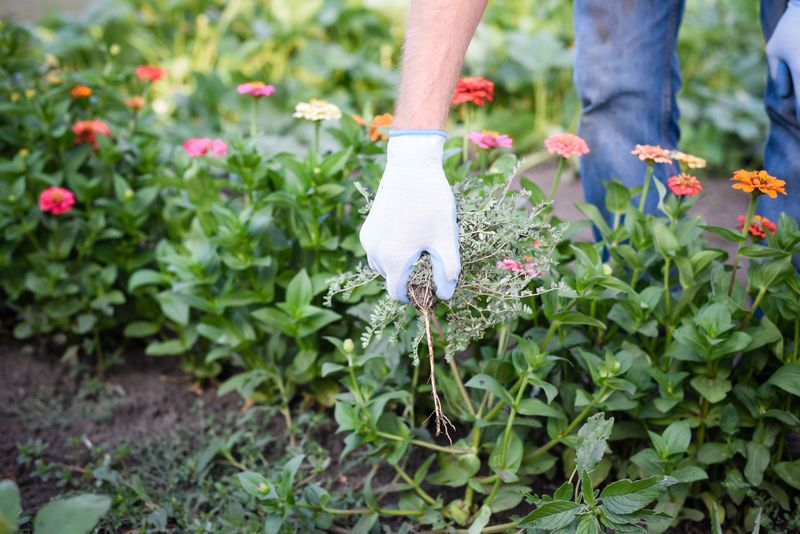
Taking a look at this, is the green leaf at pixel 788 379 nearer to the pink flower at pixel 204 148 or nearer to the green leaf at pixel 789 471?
the green leaf at pixel 789 471

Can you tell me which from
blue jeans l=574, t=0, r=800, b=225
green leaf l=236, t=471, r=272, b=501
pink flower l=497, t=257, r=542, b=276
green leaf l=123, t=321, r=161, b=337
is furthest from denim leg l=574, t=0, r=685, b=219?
green leaf l=123, t=321, r=161, b=337

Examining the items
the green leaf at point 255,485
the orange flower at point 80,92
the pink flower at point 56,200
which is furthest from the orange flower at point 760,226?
the orange flower at point 80,92

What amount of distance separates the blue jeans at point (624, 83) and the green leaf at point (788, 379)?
0.60 m

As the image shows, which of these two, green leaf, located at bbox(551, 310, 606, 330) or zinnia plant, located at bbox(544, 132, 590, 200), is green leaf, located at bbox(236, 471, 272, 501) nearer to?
green leaf, located at bbox(551, 310, 606, 330)

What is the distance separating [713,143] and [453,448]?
9.41 ft

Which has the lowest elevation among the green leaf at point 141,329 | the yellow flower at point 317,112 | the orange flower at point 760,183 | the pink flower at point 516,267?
the green leaf at point 141,329

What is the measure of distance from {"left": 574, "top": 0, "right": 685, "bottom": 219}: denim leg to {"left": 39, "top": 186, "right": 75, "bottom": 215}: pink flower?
143 cm

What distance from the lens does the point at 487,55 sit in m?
4.18

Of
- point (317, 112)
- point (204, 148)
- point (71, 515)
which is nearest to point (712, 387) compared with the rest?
point (317, 112)

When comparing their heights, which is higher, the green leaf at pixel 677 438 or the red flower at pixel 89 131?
the red flower at pixel 89 131

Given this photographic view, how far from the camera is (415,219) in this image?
4.49ft

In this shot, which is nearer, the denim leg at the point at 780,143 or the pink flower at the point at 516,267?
the pink flower at the point at 516,267

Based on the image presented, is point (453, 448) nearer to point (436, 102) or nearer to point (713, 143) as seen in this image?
point (436, 102)

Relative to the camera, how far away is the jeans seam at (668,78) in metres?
2.09
